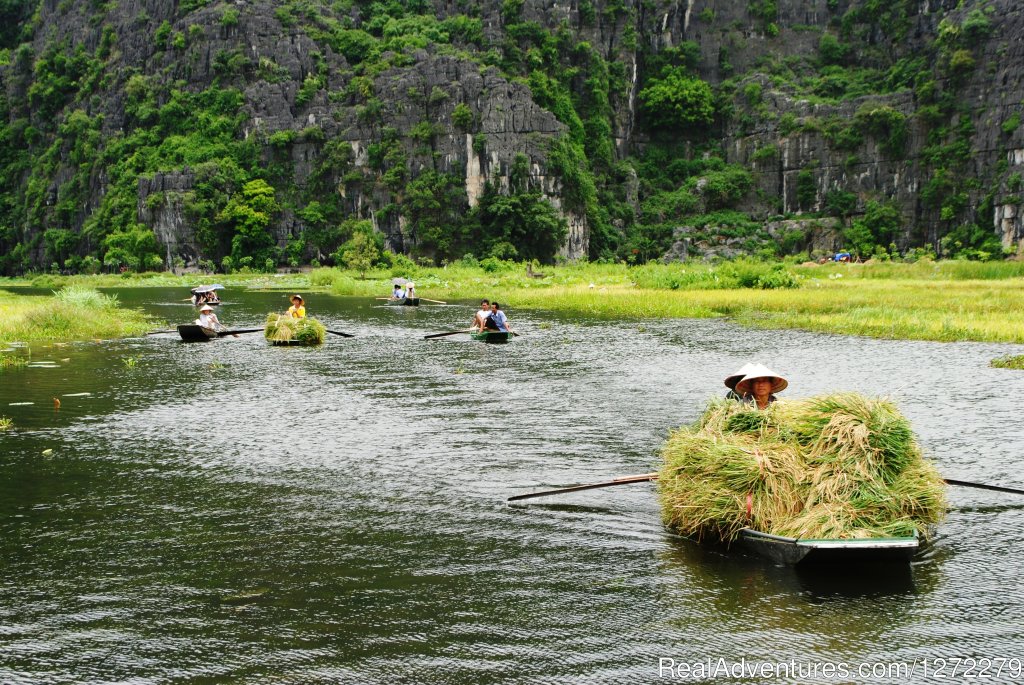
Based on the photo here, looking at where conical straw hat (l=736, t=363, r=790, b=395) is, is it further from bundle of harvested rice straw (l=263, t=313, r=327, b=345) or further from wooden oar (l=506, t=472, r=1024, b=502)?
bundle of harvested rice straw (l=263, t=313, r=327, b=345)

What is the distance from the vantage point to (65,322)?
129 ft

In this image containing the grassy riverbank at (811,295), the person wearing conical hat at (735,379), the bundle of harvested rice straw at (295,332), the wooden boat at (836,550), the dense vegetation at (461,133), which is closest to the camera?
the wooden boat at (836,550)

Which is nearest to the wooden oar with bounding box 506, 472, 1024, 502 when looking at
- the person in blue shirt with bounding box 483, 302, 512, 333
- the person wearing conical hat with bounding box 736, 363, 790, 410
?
the person wearing conical hat with bounding box 736, 363, 790, 410

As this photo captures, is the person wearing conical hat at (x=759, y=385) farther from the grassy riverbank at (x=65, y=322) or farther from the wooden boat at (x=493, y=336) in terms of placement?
Answer: the grassy riverbank at (x=65, y=322)

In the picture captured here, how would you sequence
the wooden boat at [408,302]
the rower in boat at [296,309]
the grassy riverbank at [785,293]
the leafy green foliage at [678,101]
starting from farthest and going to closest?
the leafy green foliage at [678,101], the wooden boat at [408,302], the grassy riverbank at [785,293], the rower in boat at [296,309]

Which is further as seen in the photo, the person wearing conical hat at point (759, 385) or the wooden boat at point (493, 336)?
the wooden boat at point (493, 336)

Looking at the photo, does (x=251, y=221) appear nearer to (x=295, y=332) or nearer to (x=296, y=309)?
(x=296, y=309)

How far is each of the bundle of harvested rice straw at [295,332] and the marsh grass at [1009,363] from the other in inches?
907

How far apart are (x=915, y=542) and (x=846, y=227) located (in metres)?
111

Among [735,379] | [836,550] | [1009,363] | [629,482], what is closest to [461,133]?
[1009,363]

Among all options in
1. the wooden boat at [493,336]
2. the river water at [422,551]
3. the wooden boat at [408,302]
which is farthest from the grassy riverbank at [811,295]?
the river water at [422,551]

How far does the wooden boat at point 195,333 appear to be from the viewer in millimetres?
37406

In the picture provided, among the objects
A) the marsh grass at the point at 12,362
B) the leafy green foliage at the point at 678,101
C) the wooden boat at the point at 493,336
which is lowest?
the marsh grass at the point at 12,362

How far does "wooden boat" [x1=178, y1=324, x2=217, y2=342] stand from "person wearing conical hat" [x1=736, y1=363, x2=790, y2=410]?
27.5m
